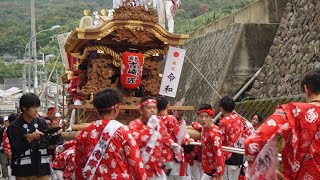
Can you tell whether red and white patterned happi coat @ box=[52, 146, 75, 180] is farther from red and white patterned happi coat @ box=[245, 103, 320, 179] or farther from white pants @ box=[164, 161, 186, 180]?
red and white patterned happi coat @ box=[245, 103, 320, 179]

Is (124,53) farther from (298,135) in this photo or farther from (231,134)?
(298,135)

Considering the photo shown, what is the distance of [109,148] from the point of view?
5.93 meters

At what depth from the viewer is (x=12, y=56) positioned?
110 metres

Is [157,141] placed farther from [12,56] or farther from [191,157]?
[12,56]

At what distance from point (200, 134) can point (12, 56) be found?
103420mm

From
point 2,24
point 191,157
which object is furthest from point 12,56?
point 191,157

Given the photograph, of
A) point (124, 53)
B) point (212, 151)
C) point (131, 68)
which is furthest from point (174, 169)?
point (124, 53)

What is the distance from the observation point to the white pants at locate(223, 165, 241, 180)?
33.3 feet

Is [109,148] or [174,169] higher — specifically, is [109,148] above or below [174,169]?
above

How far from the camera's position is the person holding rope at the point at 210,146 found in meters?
9.18

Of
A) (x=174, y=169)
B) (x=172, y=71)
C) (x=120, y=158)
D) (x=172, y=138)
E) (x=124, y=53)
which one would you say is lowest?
(x=174, y=169)

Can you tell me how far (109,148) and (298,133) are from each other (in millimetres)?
1930

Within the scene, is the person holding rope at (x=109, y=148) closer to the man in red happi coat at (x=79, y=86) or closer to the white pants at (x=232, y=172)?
the white pants at (x=232, y=172)

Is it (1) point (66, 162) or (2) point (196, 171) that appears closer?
(1) point (66, 162)
